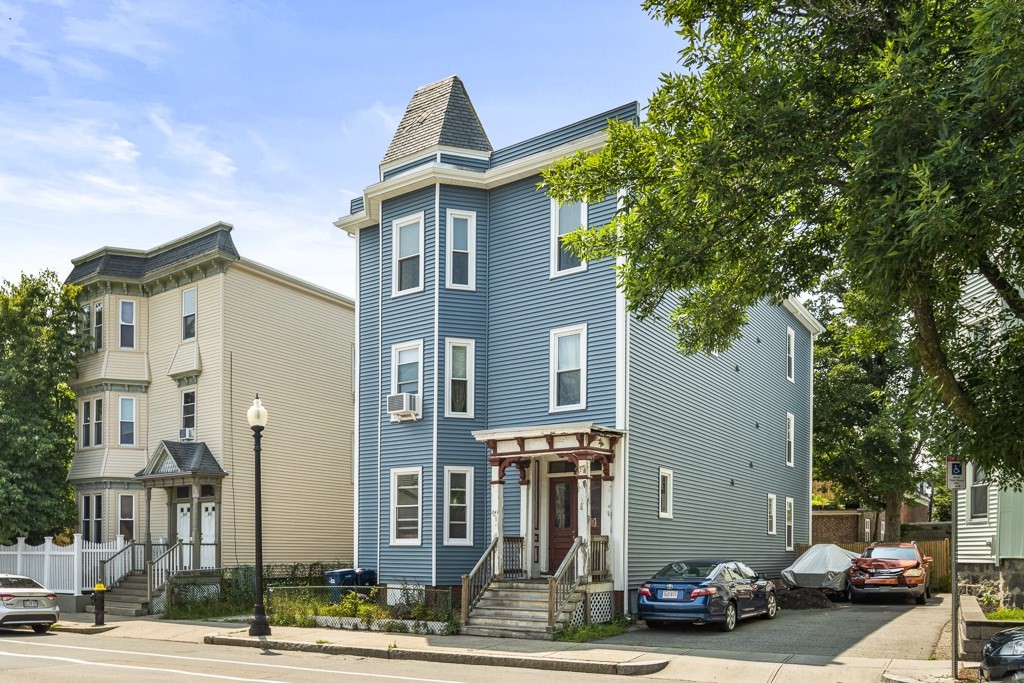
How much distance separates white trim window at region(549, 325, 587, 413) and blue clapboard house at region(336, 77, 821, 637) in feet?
0.12

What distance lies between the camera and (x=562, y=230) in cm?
2355

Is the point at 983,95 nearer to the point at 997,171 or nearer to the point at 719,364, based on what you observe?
the point at 997,171

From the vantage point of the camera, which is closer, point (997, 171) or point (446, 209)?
point (997, 171)

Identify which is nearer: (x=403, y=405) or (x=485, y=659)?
(x=485, y=659)

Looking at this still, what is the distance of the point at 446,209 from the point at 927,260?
14.9 meters

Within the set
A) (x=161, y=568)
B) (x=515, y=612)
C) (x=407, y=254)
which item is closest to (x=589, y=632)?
(x=515, y=612)

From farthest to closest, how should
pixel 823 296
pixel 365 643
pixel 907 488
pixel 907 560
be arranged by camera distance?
pixel 823 296, pixel 907 488, pixel 907 560, pixel 365 643

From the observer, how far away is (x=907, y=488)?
132 ft

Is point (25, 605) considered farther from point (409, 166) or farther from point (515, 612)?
point (409, 166)

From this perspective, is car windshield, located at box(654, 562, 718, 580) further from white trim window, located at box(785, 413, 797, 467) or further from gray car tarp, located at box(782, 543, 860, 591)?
white trim window, located at box(785, 413, 797, 467)

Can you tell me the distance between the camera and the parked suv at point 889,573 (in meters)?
27.1

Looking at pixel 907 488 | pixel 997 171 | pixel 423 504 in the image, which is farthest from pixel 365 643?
pixel 907 488

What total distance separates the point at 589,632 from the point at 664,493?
569cm

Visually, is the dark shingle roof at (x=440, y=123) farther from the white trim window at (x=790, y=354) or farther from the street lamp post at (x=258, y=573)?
the white trim window at (x=790, y=354)
